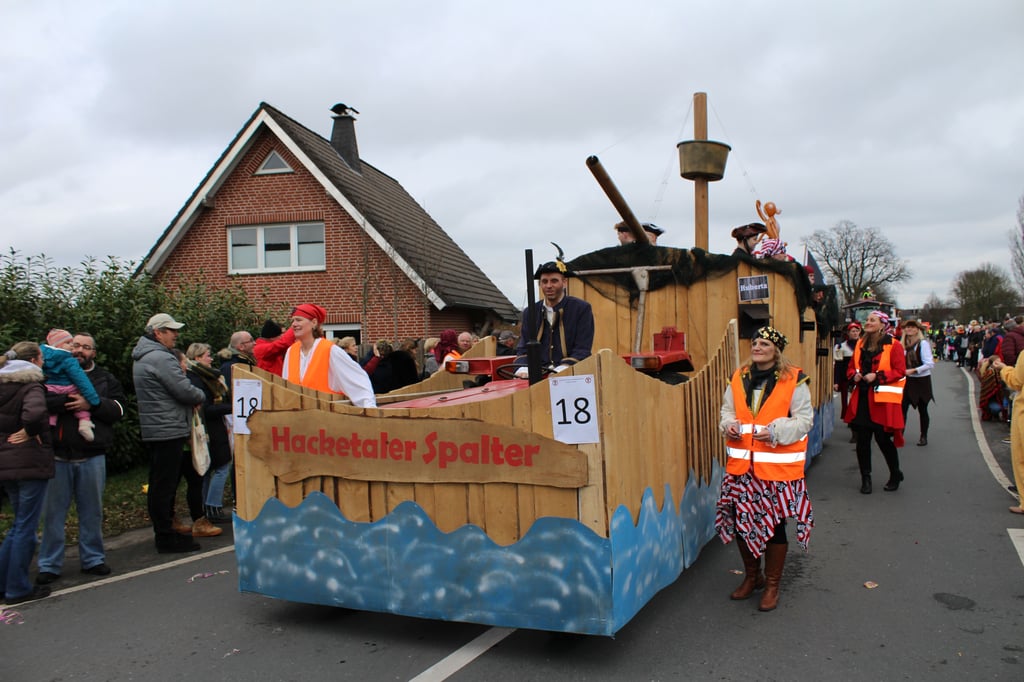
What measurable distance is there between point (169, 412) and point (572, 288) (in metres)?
4.04

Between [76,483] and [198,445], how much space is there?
1299 millimetres

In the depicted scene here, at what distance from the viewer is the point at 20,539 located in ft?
17.8

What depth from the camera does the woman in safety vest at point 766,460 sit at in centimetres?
482

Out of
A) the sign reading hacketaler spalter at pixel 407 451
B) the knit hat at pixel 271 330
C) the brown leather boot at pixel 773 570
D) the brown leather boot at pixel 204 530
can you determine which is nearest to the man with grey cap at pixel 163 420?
the brown leather boot at pixel 204 530

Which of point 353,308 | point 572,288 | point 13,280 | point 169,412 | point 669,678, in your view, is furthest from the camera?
point 353,308

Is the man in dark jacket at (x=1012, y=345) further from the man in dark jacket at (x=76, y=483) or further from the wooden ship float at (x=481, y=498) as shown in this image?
the man in dark jacket at (x=76, y=483)

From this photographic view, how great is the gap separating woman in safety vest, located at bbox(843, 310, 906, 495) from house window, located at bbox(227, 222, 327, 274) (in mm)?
13258

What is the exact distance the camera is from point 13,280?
9008mm

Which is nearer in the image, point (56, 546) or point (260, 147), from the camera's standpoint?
point (56, 546)

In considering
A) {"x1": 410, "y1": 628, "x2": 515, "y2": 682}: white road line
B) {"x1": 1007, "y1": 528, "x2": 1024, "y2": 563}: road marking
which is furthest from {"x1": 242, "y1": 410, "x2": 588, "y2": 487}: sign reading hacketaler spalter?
{"x1": 1007, "y1": 528, "x2": 1024, "y2": 563}: road marking

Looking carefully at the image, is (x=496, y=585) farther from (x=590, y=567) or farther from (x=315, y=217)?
(x=315, y=217)

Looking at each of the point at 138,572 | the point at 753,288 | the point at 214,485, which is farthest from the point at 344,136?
the point at 138,572

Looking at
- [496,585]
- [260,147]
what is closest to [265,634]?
[496,585]

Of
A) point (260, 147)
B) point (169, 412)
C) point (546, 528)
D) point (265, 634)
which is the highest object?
point (260, 147)
